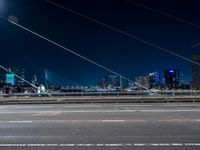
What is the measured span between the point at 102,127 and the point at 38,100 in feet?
63.8

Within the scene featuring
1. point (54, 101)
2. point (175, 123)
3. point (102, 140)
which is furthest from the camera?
point (54, 101)

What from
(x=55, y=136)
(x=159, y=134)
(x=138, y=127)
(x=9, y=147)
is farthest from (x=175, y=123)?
(x=9, y=147)

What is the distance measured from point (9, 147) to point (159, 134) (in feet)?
13.9

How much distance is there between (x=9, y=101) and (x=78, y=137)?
21896 millimetres

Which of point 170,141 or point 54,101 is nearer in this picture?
point 170,141

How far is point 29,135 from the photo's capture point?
9930 millimetres

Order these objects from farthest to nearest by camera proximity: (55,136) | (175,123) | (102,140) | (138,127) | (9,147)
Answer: (175,123) → (138,127) → (55,136) → (102,140) → (9,147)

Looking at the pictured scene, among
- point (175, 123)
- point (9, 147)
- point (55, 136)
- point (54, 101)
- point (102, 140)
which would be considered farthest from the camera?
point (54, 101)

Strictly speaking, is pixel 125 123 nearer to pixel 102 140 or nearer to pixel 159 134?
pixel 159 134

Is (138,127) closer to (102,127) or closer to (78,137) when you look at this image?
(102,127)

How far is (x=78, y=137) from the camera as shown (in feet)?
30.9

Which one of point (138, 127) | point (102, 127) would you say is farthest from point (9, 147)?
point (138, 127)

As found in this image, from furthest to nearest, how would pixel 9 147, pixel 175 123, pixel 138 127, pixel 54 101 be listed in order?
pixel 54 101 → pixel 175 123 → pixel 138 127 → pixel 9 147

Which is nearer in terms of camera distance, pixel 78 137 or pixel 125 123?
pixel 78 137
